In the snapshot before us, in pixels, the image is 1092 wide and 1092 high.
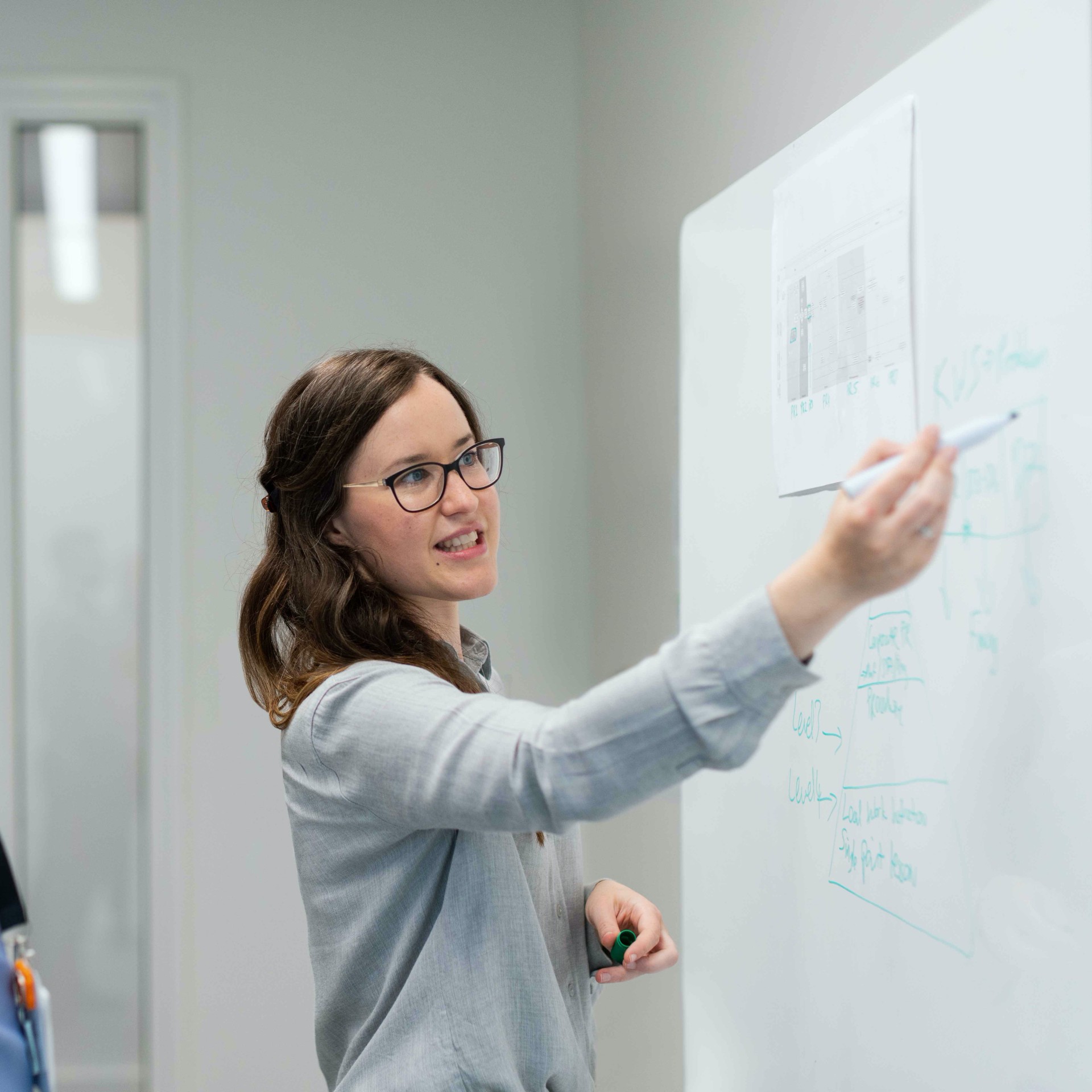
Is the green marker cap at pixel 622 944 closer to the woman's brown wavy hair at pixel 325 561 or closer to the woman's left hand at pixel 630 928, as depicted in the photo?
the woman's left hand at pixel 630 928

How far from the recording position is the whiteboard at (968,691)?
71cm

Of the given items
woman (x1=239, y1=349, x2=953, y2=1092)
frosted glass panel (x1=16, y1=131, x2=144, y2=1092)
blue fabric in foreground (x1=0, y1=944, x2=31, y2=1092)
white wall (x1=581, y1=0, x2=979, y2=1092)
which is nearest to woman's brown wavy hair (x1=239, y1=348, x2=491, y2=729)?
woman (x1=239, y1=349, x2=953, y2=1092)

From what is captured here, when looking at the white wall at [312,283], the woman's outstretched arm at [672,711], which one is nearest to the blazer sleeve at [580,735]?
the woman's outstretched arm at [672,711]

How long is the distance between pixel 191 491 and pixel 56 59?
2.97ft

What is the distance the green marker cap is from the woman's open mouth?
37 centimetres

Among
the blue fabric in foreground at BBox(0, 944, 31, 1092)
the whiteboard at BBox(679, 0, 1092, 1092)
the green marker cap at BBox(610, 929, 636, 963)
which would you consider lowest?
Result: the blue fabric in foreground at BBox(0, 944, 31, 1092)

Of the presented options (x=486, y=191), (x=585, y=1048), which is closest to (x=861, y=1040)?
(x=585, y=1048)

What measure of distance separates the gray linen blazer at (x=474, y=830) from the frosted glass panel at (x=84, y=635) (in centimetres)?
143

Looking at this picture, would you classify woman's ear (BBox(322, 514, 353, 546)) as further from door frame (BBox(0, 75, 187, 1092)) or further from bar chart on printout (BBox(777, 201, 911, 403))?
door frame (BBox(0, 75, 187, 1092))

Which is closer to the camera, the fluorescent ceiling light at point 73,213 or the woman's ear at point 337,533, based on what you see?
the woman's ear at point 337,533

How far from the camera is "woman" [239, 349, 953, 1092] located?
597 millimetres

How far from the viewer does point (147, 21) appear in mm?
2197

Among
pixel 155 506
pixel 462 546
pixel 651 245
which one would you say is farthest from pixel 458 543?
pixel 155 506

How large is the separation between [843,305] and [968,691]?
1.13 ft
